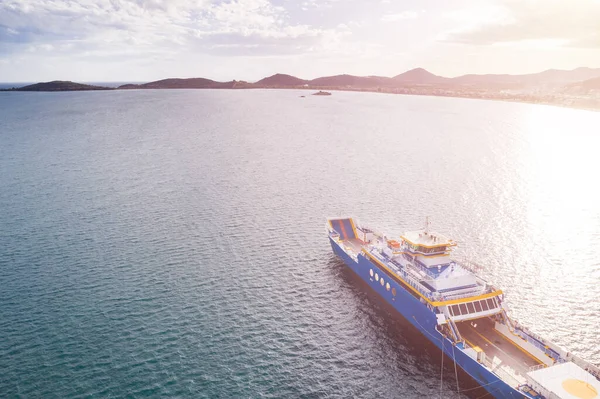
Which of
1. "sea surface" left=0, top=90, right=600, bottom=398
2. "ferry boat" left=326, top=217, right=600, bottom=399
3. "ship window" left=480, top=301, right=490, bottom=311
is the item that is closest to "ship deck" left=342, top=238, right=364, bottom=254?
"sea surface" left=0, top=90, right=600, bottom=398

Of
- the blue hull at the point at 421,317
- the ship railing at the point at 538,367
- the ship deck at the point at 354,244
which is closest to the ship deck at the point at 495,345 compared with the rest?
the ship railing at the point at 538,367

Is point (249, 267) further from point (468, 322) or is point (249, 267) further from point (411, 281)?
point (468, 322)

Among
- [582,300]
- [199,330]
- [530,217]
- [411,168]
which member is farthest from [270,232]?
[411,168]

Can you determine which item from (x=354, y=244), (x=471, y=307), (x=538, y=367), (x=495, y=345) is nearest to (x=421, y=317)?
(x=471, y=307)

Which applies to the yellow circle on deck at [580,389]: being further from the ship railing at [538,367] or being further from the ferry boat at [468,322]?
the ship railing at [538,367]

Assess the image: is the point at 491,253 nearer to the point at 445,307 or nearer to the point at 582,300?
the point at 582,300

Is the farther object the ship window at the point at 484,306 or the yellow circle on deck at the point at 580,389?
the ship window at the point at 484,306
